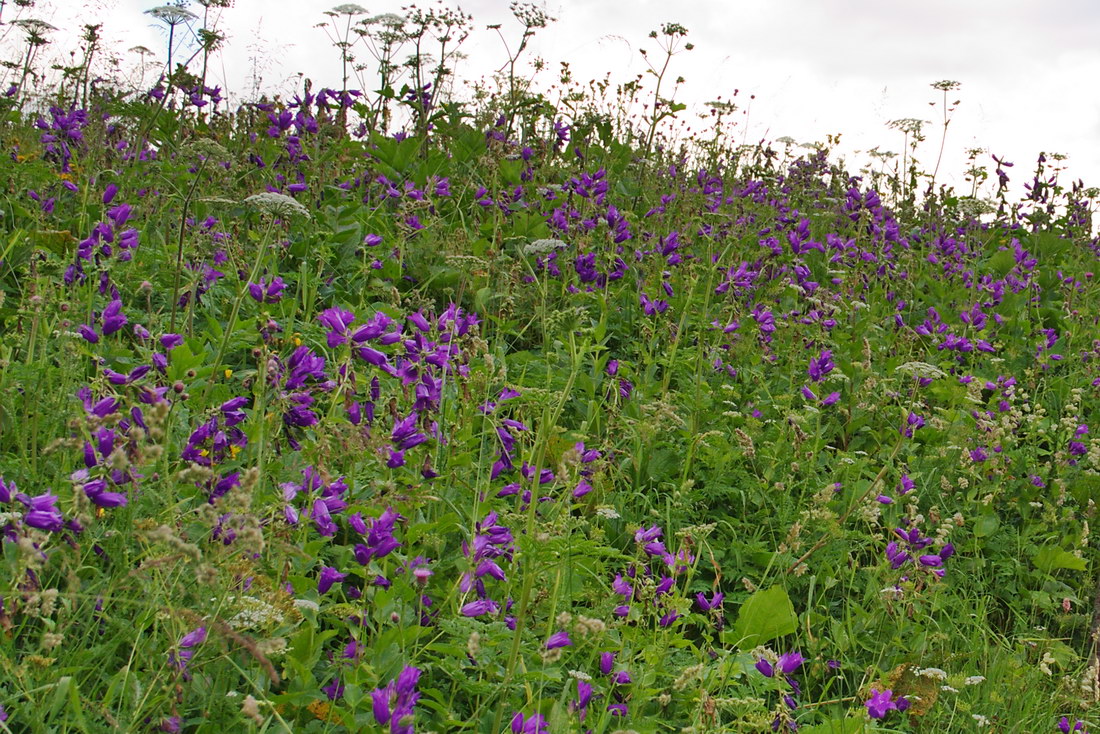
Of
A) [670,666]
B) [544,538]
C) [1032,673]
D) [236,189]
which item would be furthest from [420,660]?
[236,189]

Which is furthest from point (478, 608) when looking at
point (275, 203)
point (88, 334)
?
point (275, 203)

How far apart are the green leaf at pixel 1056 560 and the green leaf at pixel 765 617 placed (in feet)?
4.44

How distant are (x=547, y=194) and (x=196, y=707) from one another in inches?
177

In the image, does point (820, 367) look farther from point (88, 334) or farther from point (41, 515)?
point (41, 515)

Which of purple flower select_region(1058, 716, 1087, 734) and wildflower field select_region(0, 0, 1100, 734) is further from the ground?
wildflower field select_region(0, 0, 1100, 734)

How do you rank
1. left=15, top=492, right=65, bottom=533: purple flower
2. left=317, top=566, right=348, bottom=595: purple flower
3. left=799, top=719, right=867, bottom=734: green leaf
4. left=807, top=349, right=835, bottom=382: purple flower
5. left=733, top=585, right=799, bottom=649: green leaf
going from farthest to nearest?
left=807, top=349, right=835, bottom=382: purple flower → left=733, top=585, right=799, bottom=649: green leaf → left=799, top=719, right=867, bottom=734: green leaf → left=317, top=566, right=348, bottom=595: purple flower → left=15, top=492, right=65, bottom=533: purple flower

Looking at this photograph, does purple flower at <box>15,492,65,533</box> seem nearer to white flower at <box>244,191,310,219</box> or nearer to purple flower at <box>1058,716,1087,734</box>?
white flower at <box>244,191,310,219</box>

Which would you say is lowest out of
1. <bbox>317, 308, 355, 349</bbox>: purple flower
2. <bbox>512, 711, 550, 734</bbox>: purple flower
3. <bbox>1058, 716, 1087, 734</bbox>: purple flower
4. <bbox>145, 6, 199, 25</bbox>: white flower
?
<bbox>1058, 716, 1087, 734</bbox>: purple flower

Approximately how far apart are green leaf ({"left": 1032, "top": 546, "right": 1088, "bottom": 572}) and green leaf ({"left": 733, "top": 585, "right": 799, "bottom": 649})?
135cm

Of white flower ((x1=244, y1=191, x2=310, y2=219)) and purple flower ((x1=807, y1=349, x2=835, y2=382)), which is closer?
white flower ((x1=244, y1=191, x2=310, y2=219))

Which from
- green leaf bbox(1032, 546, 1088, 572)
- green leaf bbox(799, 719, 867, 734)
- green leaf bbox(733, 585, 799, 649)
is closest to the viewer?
green leaf bbox(799, 719, 867, 734)

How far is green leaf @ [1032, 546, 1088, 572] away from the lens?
3.58 meters

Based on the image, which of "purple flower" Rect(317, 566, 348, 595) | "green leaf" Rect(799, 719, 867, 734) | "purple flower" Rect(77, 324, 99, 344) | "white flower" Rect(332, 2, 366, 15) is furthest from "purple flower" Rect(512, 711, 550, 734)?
"white flower" Rect(332, 2, 366, 15)

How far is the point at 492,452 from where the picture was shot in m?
3.04
